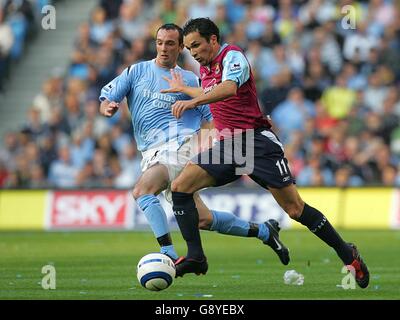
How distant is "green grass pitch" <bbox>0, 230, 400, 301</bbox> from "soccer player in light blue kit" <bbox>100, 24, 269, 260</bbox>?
60cm

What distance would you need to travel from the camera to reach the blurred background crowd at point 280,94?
2119 centimetres

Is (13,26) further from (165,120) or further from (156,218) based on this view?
(156,218)

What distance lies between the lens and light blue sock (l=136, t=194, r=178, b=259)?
10820 mm

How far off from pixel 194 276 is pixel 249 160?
2.05 m

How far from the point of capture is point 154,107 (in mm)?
11812

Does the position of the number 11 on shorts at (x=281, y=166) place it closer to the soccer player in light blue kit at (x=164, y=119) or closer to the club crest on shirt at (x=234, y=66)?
the club crest on shirt at (x=234, y=66)

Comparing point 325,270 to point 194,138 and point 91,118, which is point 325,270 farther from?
point 91,118

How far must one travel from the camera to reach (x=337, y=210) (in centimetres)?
1995

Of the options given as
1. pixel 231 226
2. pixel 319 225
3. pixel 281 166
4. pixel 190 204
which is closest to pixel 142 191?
pixel 190 204

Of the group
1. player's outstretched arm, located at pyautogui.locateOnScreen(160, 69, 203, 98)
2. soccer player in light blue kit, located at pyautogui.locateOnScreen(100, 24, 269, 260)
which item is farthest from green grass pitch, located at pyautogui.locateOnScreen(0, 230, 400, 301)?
player's outstretched arm, located at pyautogui.locateOnScreen(160, 69, 203, 98)

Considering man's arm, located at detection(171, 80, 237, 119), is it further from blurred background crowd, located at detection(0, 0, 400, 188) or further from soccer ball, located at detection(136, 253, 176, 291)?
blurred background crowd, located at detection(0, 0, 400, 188)

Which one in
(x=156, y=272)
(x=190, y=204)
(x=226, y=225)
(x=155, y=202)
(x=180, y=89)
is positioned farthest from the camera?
(x=226, y=225)

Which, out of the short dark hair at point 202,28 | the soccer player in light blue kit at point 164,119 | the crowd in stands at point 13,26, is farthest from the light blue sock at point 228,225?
the crowd in stands at point 13,26
